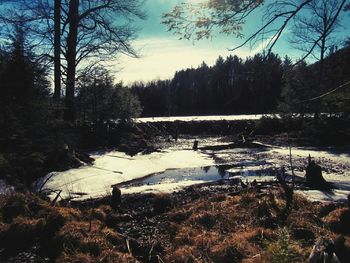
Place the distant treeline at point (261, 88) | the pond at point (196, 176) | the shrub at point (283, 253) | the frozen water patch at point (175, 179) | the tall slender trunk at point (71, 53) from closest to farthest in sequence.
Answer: the shrub at point (283, 253), the distant treeline at point (261, 88), the frozen water patch at point (175, 179), the pond at point (196, 176), the tall slender trunk at point (71, 53)

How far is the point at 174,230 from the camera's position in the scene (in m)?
6.82

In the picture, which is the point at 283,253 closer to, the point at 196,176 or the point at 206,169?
the point at 196,176

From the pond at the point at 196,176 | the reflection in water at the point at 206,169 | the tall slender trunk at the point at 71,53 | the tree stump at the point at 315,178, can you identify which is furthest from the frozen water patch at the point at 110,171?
the tree stump at the point at 315,178

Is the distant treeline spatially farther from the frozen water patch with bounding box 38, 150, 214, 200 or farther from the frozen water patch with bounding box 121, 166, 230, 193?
the frozen water patch with bounding box 38, 150, 214, 200

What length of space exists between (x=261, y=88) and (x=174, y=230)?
3.18 m

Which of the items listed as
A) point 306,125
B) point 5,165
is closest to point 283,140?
point 306,125

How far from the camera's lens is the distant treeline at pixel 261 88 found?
15.9ft

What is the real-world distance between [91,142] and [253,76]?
17150 millimetres

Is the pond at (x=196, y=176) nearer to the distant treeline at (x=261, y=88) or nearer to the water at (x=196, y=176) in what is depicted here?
the water at (x=196, y=176)

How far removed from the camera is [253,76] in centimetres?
494

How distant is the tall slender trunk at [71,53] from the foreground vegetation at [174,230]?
1160cm

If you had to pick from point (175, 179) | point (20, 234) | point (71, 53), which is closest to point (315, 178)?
point (175, 179)

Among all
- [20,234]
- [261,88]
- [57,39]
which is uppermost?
[57,39]

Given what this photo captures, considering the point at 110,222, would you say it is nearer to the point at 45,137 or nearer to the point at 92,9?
the point at 45,137
